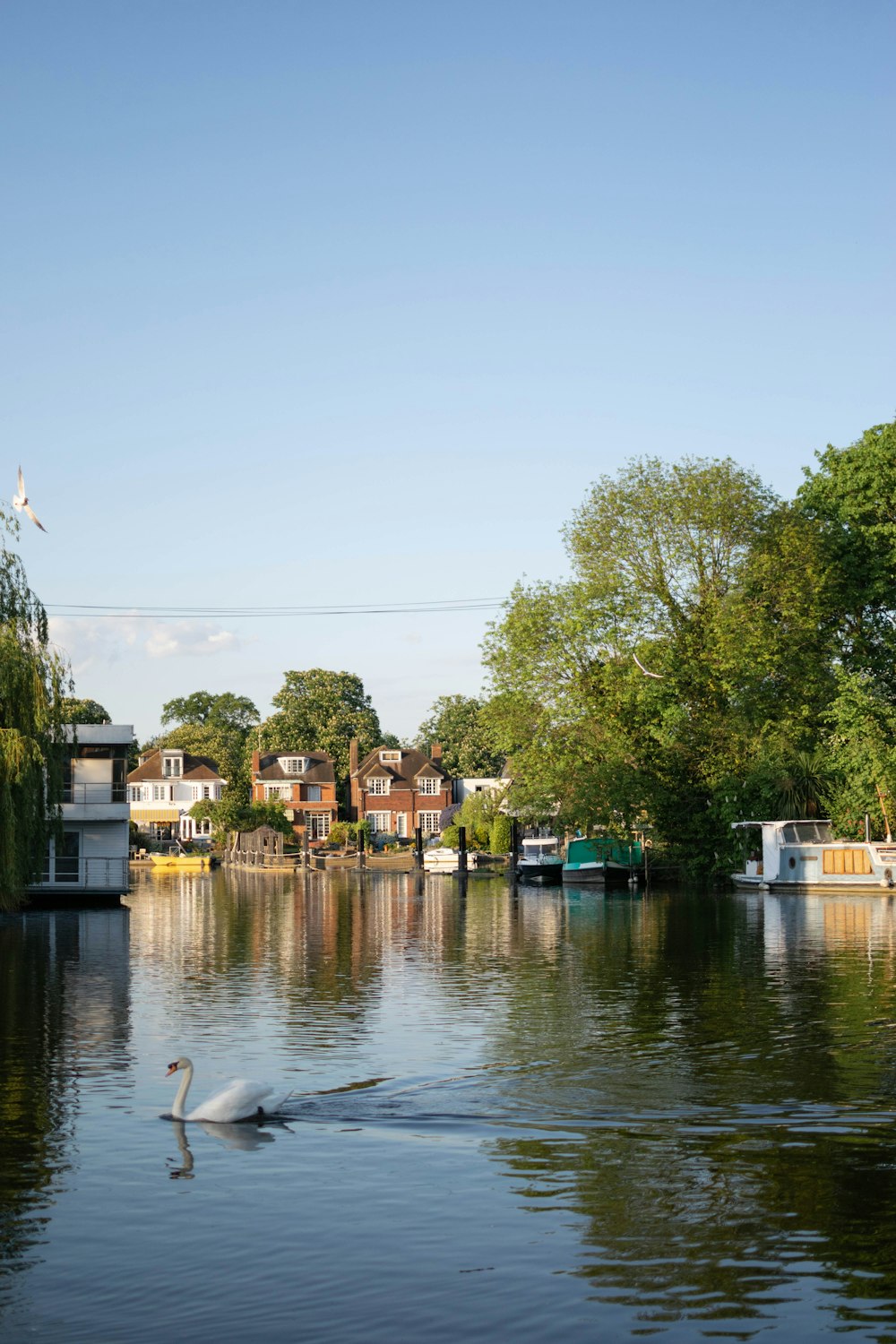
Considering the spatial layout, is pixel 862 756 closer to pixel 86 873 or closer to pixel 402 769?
pixel 86 873

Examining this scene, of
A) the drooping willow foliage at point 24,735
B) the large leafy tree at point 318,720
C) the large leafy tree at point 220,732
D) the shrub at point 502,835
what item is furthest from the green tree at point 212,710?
the drooping willow foliage at point 24,735

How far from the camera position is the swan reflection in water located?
13344mm

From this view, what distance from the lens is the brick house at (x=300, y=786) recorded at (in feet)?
397

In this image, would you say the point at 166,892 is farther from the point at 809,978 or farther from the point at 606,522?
the point at 809,978

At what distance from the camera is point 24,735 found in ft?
138

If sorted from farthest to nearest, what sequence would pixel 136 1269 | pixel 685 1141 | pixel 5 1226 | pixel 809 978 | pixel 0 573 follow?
pixel 0 573 → pixel 809 978 → pixel 685 1141 → pixel 5 1226 → pixel 136 1269

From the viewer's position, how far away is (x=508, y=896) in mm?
60250

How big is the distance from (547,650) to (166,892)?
22245 mm

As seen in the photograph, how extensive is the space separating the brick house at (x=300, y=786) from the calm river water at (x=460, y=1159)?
93.0 meters

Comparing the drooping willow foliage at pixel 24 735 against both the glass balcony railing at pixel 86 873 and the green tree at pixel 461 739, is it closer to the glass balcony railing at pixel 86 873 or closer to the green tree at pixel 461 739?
the glass balcony railing at pixel 86 873

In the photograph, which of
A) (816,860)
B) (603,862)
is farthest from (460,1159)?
(603,862)

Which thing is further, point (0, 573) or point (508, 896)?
point (508, 896)

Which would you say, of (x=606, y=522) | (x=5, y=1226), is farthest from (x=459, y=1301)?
(x=606, y=522)

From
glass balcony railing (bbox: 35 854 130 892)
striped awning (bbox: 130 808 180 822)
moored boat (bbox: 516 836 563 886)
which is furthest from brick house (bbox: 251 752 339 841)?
glass balcony railing (bbox: 35 854 130 892)
